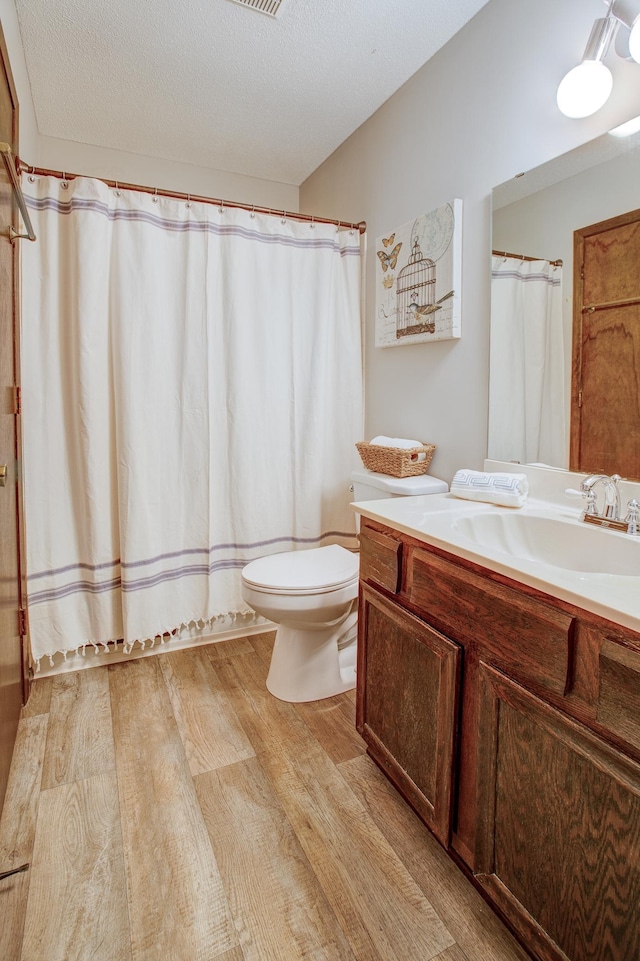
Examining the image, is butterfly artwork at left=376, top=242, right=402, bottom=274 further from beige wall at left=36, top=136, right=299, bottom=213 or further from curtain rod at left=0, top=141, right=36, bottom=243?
curtain rod at left=0, top=141, right=36, bottom=243

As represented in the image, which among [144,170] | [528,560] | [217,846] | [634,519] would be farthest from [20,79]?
[217,846]

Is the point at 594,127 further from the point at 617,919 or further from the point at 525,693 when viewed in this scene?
the point at 617,919

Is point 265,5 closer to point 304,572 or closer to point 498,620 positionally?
point 304,572

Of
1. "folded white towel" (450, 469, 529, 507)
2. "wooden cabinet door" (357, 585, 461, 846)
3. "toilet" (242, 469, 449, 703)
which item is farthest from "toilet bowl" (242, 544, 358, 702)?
"folded white towel" (450, 469, 529, 507)

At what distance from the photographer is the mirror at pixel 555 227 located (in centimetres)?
128

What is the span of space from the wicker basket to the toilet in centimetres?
3

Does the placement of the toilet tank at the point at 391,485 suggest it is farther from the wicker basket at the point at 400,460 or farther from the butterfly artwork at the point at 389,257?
the butterfly artwork at the point at 389,257

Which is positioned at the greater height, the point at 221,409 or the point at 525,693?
the point at 221,409

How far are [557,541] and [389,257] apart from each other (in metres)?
1.47

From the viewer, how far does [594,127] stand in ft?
4.36

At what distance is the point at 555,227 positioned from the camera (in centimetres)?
144

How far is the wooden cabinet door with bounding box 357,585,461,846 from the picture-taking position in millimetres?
1173

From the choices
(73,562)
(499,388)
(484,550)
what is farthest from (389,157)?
(73,562)

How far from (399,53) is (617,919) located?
8.27 feet
